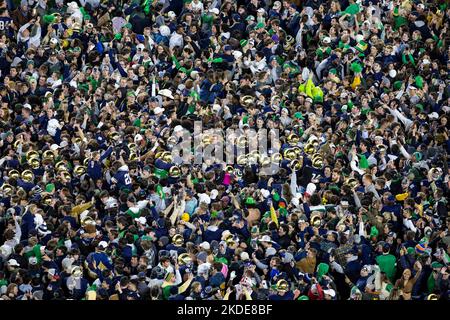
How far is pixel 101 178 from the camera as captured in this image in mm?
34406

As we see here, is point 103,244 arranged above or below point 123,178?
below

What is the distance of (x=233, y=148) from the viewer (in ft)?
115

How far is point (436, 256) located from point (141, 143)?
6739mm

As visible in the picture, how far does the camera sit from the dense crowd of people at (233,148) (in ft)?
103

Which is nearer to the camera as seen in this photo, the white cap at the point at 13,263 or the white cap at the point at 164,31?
the white cap at the point at 13,263

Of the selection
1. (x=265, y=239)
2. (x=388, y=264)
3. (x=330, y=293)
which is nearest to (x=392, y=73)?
(x=388, y=264)

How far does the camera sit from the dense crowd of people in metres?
31.4

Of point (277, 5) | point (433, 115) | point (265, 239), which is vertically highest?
point (277, 5)

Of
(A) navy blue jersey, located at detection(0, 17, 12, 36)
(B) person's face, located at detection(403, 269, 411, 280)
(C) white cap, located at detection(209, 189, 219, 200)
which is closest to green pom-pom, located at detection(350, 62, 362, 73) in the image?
(C) white cap, located at detection(209, 189, 219, 200)

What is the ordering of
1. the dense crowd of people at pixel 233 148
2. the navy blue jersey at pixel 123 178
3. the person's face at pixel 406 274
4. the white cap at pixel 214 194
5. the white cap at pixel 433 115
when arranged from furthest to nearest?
the white cap at pixel 433 115 < the navy blue jersey at pixel 123 178 < the white cap at pixel 214 194 < the dense crowd of people at pixel 233 148 < the person's face at pixel 406 274

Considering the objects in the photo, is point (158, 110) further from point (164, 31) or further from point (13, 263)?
point (13, 263)

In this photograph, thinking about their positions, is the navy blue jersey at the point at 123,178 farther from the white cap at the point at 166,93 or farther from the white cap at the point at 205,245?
the white cap at the point at 166,93

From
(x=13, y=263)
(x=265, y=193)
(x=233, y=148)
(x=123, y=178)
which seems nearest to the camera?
(x=13, y=263)

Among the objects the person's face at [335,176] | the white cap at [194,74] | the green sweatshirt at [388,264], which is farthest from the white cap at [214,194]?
the white cap at [194,74]
